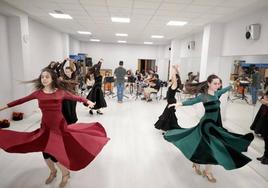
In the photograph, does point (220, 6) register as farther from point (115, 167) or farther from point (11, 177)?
point (11, 177)

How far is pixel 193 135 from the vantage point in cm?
284

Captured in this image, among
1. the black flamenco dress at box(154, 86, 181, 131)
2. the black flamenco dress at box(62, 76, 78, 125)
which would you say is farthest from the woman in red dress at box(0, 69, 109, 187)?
the black flamenco dress at box(154, 86, 181, 131)

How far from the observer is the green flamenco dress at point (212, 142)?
250 centimetres

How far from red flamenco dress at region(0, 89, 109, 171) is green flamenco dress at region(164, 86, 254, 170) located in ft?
3.94

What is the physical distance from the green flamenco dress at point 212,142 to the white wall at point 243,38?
2342mm

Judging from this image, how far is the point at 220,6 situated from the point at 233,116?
3454 millimetres

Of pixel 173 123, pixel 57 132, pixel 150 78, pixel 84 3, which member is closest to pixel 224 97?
pixel 173 123

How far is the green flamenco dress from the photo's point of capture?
250 centimetres

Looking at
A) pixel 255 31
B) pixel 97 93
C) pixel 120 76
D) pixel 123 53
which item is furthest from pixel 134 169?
pixel 123 53

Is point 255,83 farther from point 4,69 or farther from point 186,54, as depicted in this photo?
point 4,69

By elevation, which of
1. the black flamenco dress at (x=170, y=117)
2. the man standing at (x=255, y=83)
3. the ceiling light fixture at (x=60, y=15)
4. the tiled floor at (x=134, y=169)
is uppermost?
the ceiling light fixture at (x=60, y=15)

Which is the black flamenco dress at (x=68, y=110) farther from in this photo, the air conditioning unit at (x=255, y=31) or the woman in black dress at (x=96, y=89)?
the air conditioning unit at (x=255, y=31)

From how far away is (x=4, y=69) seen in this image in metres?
5.12

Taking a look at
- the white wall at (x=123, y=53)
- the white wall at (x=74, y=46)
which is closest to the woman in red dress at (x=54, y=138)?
the white wall at (x=74, y=46)
